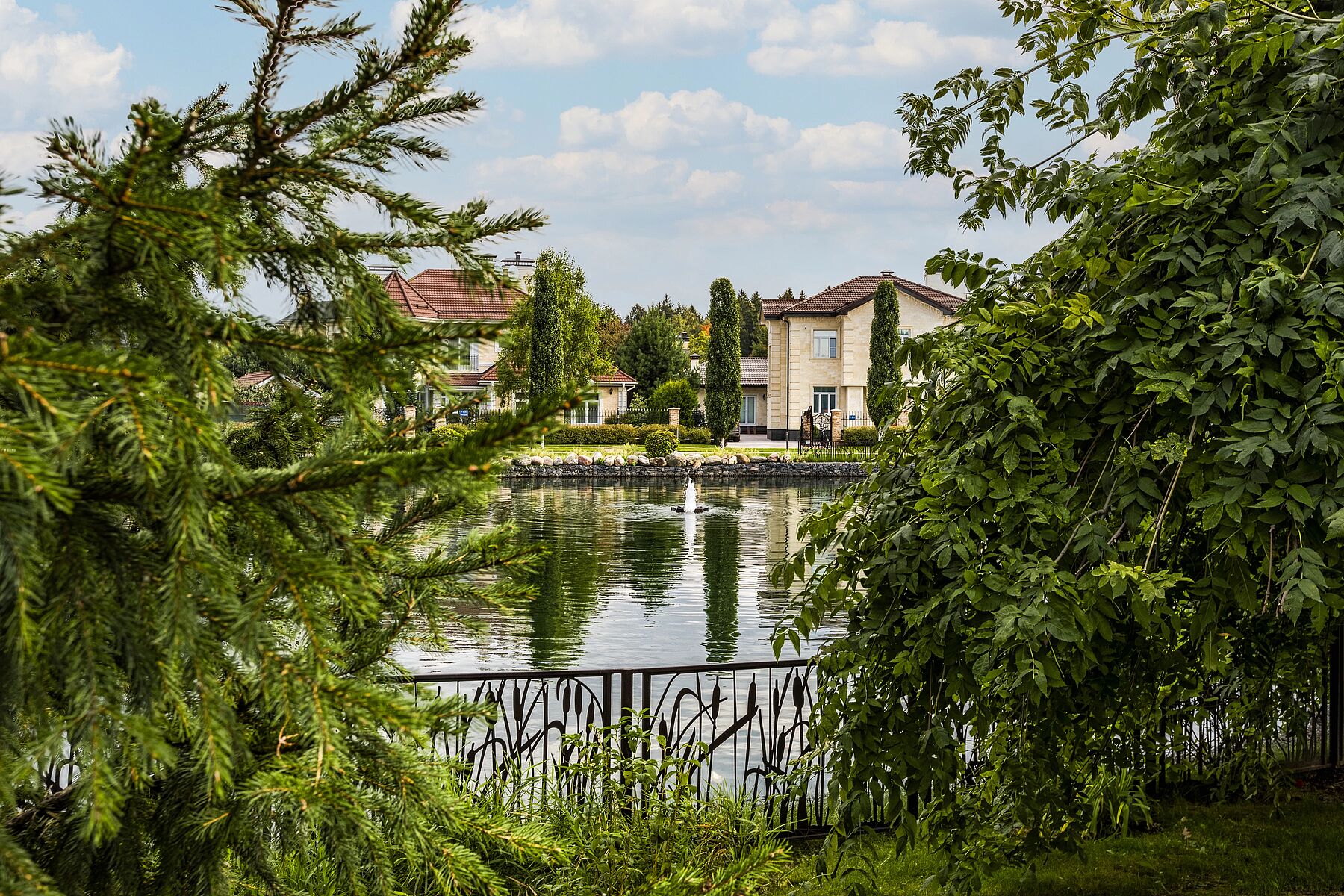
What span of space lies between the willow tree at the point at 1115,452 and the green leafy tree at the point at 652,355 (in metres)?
53.9

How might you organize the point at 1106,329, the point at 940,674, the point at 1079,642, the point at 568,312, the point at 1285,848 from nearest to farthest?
the point at 1079,642 < the point at 1106,329 < the point at 940,674 < the point at 1285,848 < the point at 568,312

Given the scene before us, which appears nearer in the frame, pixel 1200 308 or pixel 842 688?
pixel 1200 308

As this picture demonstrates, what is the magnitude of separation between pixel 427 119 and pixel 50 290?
0.57 m

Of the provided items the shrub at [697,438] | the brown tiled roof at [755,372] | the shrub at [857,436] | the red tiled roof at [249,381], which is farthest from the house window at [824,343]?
the red tiled roof at [249,381]

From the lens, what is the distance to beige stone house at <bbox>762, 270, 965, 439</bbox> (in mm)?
49406

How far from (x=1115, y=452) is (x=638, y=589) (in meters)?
12.3

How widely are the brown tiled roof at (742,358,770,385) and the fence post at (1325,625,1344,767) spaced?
50489mm

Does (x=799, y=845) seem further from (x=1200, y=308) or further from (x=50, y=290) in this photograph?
(x=50, y=290)

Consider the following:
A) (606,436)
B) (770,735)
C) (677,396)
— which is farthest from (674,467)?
(770,735)

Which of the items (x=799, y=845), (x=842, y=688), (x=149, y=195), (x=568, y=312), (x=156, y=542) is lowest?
(x=799, y=845)

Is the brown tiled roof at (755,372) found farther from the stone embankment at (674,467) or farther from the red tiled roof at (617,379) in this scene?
the stone embankment at (674,467)

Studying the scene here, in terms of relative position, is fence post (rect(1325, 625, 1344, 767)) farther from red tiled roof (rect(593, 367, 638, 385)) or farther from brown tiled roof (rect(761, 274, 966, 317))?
red tiled roof (rect(593, 367, 638, 385))

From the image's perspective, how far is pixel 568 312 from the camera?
156 feet

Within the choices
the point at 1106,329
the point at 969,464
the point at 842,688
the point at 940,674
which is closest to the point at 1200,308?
the point at 1106,329
